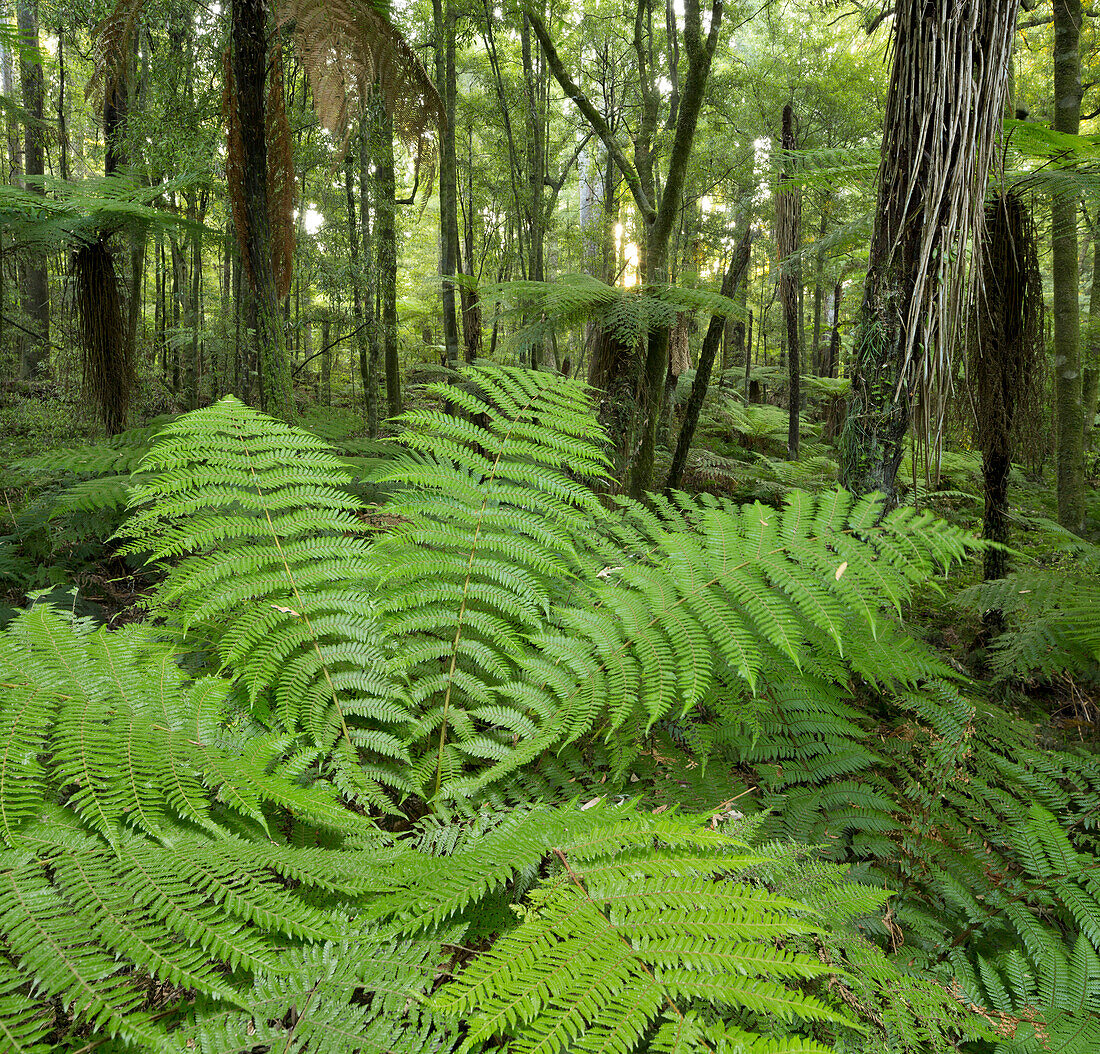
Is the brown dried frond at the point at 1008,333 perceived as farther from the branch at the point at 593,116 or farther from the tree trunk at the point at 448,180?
the tree trunk at the point at 448,180

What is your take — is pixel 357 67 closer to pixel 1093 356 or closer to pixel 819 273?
pixel 819 273

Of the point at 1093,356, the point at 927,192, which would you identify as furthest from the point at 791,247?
the point at 927,192

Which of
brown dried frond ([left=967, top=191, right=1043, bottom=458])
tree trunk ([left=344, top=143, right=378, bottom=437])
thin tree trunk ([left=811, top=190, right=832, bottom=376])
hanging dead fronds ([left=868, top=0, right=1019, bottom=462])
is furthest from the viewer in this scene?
tree trunk ([left=344, top=143, right=378, bottom=437])

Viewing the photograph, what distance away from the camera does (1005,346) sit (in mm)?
2934

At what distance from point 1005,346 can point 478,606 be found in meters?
3.05

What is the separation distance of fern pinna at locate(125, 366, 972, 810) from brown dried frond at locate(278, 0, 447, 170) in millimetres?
1832

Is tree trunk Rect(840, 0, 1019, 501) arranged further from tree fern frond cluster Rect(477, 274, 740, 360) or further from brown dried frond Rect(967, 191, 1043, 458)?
tree fern frond cluster Rect(477, 274, 740, 360)

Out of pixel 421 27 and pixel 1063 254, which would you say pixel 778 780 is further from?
pixel 421 27

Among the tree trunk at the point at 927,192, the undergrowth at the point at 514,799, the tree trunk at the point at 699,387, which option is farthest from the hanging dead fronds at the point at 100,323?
the tree trunk at the point at 927,192

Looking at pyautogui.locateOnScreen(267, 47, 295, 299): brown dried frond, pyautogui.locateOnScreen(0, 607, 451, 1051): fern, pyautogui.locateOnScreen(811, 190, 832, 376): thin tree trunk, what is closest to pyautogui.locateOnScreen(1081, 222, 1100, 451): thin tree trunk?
pyautogui.locateOnScreen(811, 190, 832, 376): thin tree trunk

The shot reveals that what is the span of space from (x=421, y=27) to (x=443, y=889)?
12835 mm

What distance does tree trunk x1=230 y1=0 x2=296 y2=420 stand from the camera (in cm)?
256

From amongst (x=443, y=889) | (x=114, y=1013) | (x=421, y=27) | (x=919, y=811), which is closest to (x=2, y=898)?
(x=114, y=1013)

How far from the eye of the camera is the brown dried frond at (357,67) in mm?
2434
